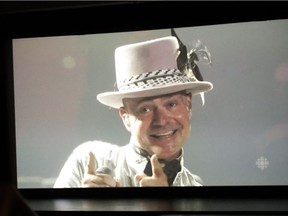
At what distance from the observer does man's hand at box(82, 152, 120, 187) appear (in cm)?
261

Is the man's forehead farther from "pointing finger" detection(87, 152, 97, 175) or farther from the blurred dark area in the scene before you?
the blurred dark area

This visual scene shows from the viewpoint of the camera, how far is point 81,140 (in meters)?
2.68

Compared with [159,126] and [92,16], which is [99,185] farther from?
[92,16]

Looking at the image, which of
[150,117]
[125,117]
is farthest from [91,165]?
[150,117]

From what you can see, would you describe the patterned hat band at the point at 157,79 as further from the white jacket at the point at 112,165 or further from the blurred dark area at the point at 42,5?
the blurred dark area at the point at 42,5

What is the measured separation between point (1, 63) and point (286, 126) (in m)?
1.98

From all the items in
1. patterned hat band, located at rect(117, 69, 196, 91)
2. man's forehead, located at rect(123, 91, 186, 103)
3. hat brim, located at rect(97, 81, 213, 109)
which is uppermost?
patterned hat band, located at rect(117, 69, 196, 91)

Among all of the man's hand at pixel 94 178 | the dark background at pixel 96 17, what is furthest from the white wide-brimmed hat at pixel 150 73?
the man's hand at pixel 94 178

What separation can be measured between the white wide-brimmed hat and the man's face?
0.19 ft

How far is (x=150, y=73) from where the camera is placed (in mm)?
2561

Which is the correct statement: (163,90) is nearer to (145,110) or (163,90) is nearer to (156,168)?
(145,110)

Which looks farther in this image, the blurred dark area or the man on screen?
the blurred dark area

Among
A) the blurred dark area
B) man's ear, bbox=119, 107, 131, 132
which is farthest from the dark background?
man's ear, bbox=119, 107, 131, 132

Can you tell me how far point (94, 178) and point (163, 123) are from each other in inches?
22.9
